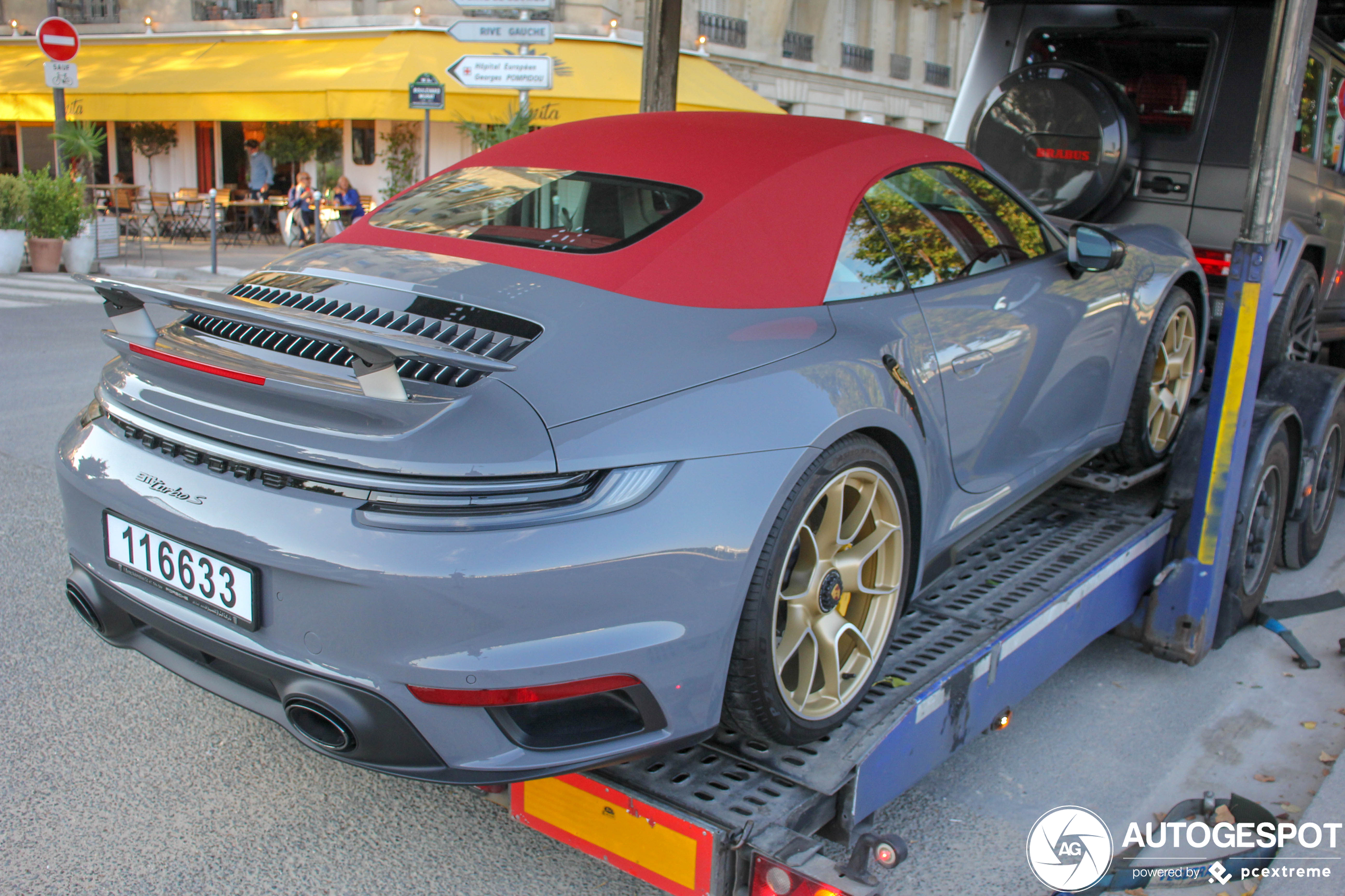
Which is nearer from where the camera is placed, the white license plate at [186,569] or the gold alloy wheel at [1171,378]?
the white license plate at [186,569]

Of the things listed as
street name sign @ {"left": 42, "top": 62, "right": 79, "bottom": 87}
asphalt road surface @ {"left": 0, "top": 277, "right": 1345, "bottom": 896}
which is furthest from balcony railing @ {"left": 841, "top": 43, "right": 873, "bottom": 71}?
asphalt road surface @ {"left": 0, "top": 277, "right": 1345, "bottom": 896}

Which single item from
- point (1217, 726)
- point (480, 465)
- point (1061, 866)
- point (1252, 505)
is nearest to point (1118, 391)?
point (1252, 505)

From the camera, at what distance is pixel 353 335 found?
6.16 feet

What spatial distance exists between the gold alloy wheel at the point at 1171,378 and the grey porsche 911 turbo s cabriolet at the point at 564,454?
4.68 feet

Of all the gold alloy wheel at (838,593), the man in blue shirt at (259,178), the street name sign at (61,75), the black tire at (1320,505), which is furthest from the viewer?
the man in blue shirt at (259,178)

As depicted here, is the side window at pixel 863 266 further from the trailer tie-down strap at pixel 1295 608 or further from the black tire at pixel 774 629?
the trailer tie-down strap at pixel 1295 608

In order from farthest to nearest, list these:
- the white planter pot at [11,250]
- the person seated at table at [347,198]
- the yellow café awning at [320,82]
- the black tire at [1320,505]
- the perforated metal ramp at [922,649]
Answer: the yellow café awning at [320,82]
the person seated at table at [347,198]
the white planter pot at [11,250]
the black tire at [1320,505]
the perforated metal ramp at [922,649]

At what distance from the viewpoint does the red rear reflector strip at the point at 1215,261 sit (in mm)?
5480

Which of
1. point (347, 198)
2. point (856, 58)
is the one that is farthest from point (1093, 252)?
point (856, 58)

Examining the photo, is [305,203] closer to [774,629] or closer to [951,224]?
[951,224]

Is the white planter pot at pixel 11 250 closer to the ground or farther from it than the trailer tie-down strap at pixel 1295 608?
closer to the ground

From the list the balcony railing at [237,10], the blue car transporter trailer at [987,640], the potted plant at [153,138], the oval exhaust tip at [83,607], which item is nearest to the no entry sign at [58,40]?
the balcony railing at [237,10]

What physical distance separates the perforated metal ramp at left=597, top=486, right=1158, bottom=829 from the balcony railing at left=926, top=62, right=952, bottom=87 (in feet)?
96.4

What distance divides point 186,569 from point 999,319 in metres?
2.22
